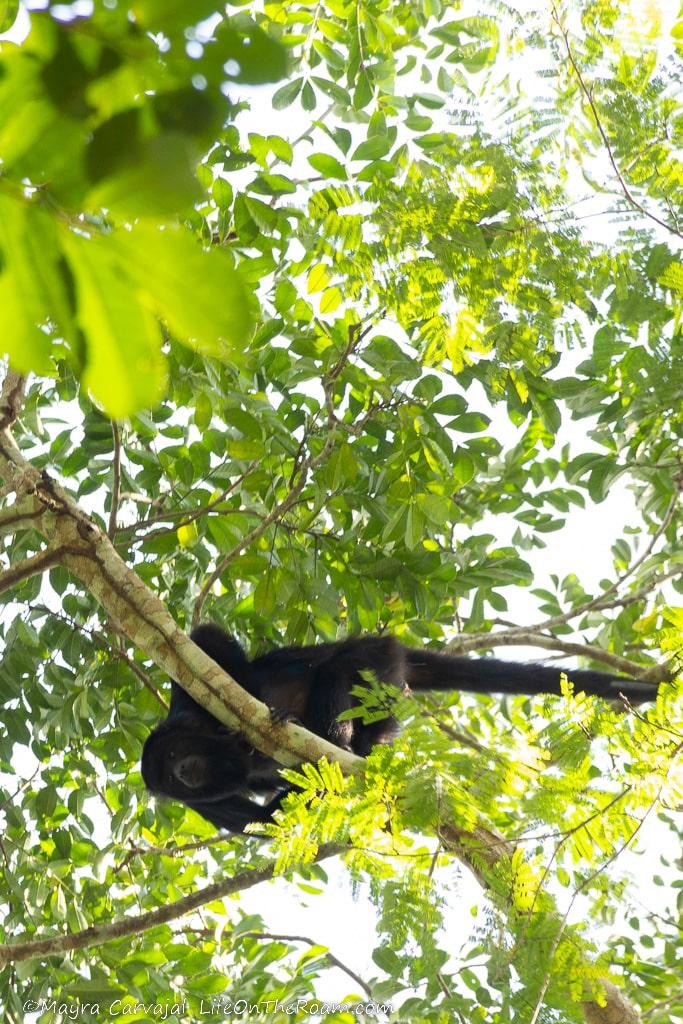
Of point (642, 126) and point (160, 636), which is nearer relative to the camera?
point (642, 126)

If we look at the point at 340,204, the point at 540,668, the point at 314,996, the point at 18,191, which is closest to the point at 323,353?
the point at 340,204

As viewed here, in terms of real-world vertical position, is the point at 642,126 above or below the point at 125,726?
below

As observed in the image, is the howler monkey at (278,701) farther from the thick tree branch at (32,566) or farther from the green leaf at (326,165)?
the green leaf at (326,165)

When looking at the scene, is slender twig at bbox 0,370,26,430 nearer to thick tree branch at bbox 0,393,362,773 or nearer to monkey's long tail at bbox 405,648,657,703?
thick tree branch at bbox 0,393,362,773

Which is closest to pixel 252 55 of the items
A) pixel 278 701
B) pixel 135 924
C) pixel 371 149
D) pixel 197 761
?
pixel 371 149

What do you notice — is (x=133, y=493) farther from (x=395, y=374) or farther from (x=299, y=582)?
(x=395, y=374)

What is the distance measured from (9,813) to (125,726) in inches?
23.5

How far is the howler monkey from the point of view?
12.0 ft


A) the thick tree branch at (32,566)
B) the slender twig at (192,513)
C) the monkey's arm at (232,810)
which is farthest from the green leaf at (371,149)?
the monkey's arm at (232,810)

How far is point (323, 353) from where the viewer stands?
3.18 meters

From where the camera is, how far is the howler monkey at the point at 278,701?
12.0ft

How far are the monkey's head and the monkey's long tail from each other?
0.77 meters

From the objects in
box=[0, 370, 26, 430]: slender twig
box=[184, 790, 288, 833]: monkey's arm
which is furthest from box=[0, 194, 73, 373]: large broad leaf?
box=[184, 790, 288, 833]: monkey's arm

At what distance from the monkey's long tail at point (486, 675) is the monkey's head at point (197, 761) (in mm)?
765
